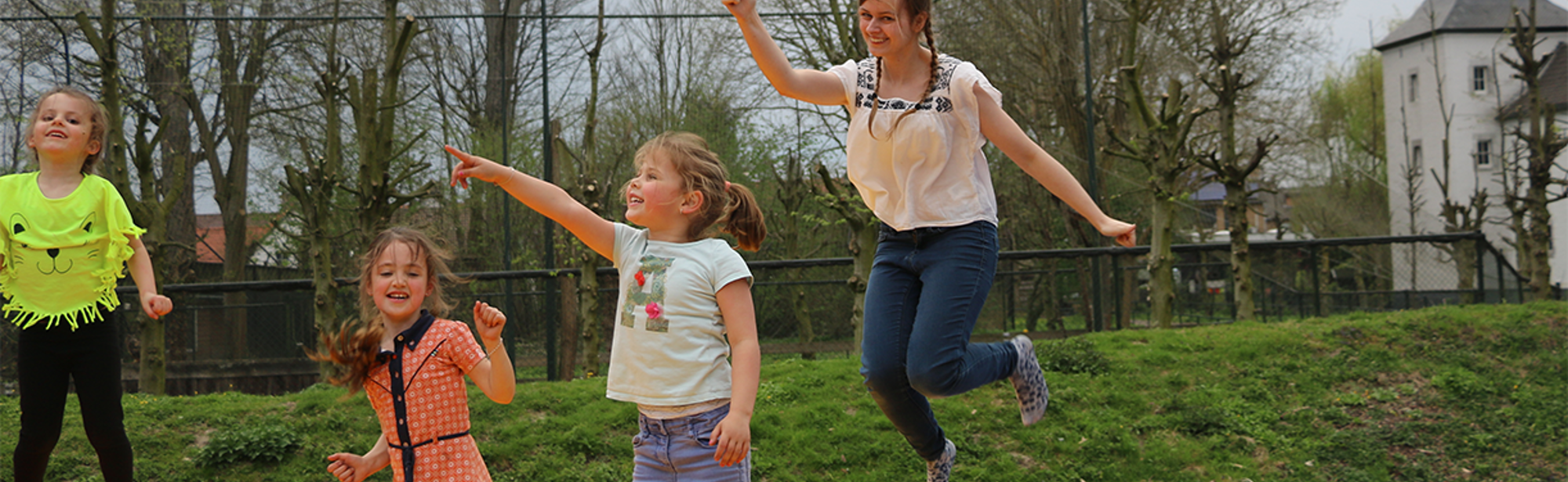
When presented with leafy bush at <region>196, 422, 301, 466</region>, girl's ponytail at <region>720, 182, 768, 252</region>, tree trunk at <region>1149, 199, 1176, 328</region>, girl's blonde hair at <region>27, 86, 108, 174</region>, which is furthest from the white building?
girl's blonde hair at <region>27, 86, 108, 174</region>

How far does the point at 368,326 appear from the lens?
254 centimetres

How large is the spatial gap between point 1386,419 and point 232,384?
323 inches

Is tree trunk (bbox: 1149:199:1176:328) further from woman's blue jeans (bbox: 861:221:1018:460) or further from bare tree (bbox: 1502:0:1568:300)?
woman's blue jeans (bbox: 861:221:1018:460)

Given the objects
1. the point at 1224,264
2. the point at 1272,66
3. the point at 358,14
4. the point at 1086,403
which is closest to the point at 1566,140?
the point at 1224,264

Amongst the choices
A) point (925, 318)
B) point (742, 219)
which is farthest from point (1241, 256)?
point (742, 219)

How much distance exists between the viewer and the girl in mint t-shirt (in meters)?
2.34

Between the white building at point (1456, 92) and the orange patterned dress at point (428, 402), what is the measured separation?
1064 inches

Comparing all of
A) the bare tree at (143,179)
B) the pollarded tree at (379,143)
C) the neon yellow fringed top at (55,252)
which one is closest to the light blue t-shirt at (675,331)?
the neon yellow fringed top at (55,252)

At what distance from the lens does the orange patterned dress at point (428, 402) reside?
2465 mm

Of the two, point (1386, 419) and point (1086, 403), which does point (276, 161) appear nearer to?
point (1086, 403)

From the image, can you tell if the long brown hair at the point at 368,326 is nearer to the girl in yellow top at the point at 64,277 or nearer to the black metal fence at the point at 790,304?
the girl in yellow top at the point at 64,277

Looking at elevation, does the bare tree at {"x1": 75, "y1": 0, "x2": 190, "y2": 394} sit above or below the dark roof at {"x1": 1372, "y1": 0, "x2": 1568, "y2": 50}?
below

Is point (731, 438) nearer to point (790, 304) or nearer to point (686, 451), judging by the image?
point (686, 451)

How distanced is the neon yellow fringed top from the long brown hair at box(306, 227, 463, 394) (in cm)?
139
